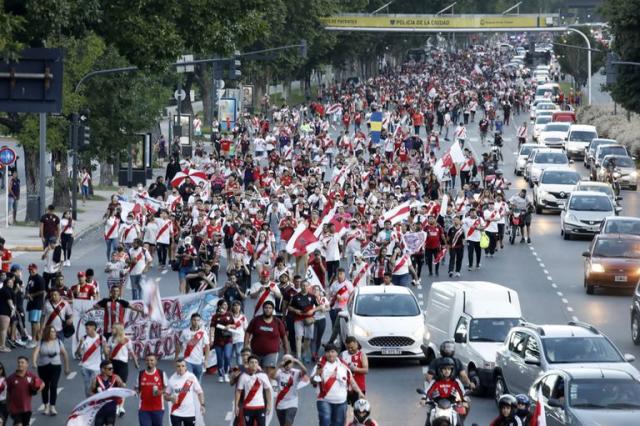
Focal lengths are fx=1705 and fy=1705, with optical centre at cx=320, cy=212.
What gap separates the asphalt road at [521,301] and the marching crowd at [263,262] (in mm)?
566

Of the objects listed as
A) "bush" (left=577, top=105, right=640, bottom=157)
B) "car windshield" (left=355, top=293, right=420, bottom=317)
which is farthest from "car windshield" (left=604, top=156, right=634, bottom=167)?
"car windshield" (left=355, top=293, right=420, bottom=317)

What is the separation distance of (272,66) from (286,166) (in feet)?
154

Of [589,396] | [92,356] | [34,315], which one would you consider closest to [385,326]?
[92,356]

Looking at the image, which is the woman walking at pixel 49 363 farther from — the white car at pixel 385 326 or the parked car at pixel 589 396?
the parked car at pixel 589 396

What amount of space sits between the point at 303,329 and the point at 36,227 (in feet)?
81.9

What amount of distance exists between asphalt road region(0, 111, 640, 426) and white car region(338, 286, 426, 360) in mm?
349

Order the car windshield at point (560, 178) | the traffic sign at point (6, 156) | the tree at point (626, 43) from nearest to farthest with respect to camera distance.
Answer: the traffic sign at point (6, 156) → the car windshield at point (560, 178) → the tree at point (626, 43)

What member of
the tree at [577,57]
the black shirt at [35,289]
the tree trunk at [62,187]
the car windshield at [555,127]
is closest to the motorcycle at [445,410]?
the black shirt at [35,289]

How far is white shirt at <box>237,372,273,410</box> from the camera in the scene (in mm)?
20625

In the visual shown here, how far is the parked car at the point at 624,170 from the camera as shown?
62.8m

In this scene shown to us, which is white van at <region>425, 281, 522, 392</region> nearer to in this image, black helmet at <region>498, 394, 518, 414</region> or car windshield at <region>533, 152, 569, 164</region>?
black helmet at <region>498, 394, 518, 414</region>

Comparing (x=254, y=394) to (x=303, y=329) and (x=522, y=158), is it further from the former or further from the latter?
(x=522, y=158)

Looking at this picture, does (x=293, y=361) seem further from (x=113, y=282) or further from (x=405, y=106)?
(x=405, y=106)

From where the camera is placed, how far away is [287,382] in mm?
21203
